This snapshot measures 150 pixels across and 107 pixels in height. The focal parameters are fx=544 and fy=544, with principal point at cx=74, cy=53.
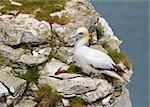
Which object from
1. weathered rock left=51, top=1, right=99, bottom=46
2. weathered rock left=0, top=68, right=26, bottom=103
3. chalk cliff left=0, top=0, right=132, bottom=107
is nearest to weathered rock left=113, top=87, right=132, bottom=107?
chalk cliff left=0, top=0, right=132, bottom=107

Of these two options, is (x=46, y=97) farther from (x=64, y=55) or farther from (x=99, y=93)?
(x=64, y=55)

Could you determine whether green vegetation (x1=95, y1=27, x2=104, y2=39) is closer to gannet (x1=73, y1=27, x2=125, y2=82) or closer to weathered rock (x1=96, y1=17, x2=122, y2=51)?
weathered rock (x1=96, y1=17, x2=122, y2=51)

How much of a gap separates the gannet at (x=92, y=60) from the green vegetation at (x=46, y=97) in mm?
566

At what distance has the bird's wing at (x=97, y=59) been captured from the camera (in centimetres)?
701

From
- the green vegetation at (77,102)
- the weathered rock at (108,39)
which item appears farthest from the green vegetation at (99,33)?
the green vegetation at (77,102)

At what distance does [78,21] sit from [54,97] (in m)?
1.47

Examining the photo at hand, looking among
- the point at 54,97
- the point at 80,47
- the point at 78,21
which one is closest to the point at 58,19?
the point at 78,21

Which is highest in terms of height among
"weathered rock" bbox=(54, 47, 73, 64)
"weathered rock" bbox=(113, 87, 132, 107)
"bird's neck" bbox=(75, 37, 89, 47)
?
"bird's neck" bbox=(75, 37, 89, 47)

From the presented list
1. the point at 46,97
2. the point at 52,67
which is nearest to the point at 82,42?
the point at 52,67

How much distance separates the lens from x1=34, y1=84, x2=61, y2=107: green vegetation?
22.3 ft

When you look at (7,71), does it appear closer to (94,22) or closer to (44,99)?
(44,99)

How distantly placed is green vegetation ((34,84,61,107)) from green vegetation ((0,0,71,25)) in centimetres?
122

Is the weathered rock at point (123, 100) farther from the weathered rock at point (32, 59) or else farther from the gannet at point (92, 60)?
the weathered rock at point (32, 59)

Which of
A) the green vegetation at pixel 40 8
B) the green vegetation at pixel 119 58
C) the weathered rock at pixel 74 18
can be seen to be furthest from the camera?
the green vegetation at pixel 40 8
